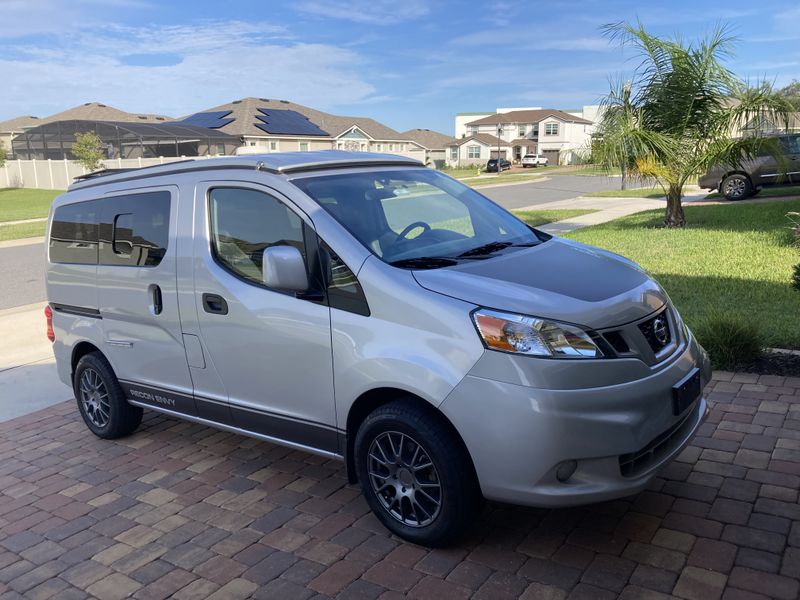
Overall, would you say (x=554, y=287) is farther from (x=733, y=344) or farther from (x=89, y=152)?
(x=89, y=152)

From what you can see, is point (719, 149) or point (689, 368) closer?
point (689, 368)

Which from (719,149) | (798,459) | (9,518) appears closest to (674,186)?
(719,149)

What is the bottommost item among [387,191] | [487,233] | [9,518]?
[9,518]

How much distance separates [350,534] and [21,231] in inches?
836

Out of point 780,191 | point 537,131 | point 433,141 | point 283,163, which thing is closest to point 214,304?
point 283,163

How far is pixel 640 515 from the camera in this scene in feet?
12.2

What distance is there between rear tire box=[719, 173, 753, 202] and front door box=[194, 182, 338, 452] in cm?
1958

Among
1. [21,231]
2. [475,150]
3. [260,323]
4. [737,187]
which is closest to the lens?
[260,323]

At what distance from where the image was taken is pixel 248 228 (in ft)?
13.5

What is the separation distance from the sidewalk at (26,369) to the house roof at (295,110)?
5067 cm

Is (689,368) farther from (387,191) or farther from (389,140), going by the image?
(389,140)

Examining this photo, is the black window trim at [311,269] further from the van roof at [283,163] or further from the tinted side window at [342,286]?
the van roof at [283,163]

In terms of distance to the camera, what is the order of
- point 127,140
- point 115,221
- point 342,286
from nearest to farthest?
1. point 342,286
2. point 115,221
3. point 127,140

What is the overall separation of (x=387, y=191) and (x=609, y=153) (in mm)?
10374
